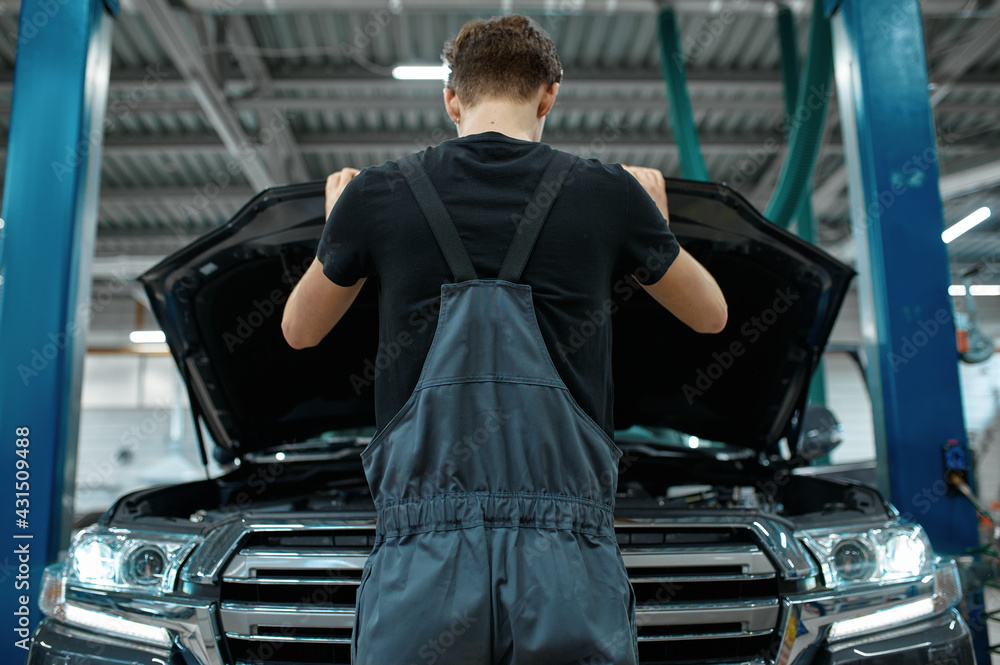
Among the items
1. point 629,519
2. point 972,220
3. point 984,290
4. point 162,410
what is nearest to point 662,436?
point 629,519

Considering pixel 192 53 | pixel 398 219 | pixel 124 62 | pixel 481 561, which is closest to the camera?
pixel 481 561

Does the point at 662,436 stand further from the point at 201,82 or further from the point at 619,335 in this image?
the point at 201,82

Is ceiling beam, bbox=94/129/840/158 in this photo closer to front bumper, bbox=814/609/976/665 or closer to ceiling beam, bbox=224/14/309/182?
ceiling beam, bbox=224/14/309/182

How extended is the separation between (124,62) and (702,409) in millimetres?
6405

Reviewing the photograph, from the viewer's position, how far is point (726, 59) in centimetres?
656

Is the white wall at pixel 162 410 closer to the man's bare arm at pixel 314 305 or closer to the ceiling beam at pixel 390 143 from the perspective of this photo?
the ceiling beam at pixel 390 143

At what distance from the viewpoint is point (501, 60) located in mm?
1310

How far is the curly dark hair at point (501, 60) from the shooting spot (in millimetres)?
1308

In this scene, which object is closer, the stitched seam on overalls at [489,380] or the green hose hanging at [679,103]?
the stitched seam on overalls at [489,380]

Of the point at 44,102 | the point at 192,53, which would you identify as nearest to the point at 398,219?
the point at 44,102

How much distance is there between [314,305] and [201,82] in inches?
221

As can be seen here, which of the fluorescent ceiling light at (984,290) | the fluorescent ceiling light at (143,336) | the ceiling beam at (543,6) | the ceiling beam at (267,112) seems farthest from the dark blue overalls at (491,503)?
the fluorescent ceiling light at (984,290)

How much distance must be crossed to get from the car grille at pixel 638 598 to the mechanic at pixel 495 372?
1.63 ft

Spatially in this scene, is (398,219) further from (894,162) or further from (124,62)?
(124,62)
